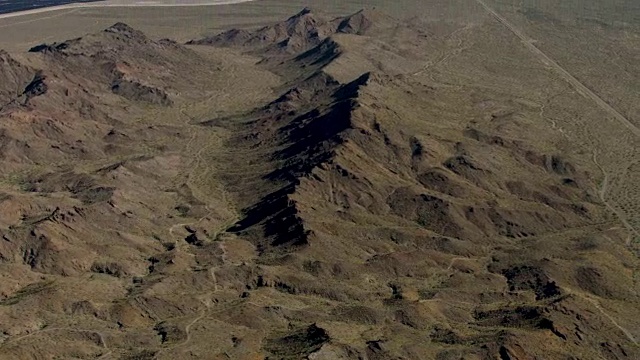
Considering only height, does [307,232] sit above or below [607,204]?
above

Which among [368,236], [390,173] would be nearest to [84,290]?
[368,236]

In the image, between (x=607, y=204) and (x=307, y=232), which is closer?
(x=307, y=232)

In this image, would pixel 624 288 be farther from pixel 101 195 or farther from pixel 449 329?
pixel 101 195

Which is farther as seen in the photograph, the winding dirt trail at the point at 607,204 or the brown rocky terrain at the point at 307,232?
the winding dirt trail at the point at 607,204

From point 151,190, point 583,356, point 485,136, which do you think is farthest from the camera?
point 485,136

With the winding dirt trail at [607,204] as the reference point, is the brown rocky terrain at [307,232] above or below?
above

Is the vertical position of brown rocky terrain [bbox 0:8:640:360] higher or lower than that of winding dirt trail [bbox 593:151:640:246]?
higher

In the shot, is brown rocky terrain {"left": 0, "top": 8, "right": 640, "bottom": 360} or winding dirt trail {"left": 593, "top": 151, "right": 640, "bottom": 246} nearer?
brown rocky terrain {"left": 0, "top": 8, "right": 640, "bottom": 360}

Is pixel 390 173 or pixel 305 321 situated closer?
pixel 305 321
